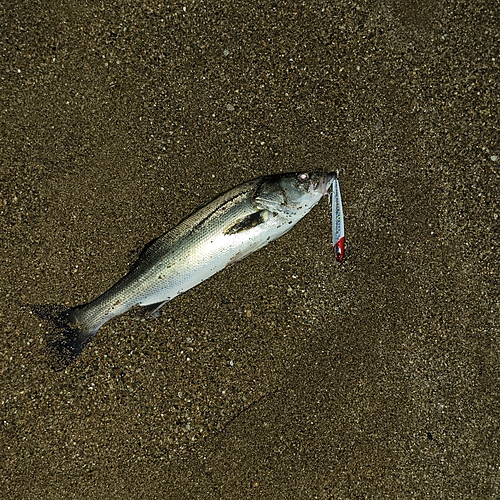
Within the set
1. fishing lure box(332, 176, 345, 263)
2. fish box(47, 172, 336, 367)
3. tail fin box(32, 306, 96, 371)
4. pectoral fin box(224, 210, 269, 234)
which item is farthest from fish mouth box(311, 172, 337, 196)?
tail fin box(32, 306, 96, 371)

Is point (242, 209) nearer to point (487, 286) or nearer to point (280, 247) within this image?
point (280, 247)

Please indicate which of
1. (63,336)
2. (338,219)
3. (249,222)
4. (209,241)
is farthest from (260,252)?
(63,336)

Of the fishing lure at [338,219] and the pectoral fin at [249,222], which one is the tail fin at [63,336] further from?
the fishing lure at [338,219]

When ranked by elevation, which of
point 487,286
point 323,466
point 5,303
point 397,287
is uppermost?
point 5,303

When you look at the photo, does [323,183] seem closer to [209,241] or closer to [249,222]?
[249,222]

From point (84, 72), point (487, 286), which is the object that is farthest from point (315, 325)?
point (84, 72)

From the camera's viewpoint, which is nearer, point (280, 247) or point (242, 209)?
point (242, 209)

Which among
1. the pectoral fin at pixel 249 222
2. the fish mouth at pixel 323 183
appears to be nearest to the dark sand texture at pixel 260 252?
the fish mouth at pixel 323 183

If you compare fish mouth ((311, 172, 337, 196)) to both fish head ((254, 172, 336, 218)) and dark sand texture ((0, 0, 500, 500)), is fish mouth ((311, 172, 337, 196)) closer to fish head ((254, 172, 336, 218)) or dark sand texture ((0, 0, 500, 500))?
fish head ((254, 172, 336, 218))
